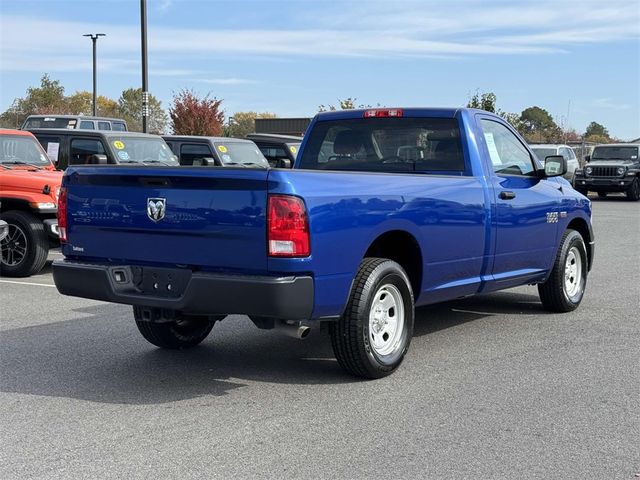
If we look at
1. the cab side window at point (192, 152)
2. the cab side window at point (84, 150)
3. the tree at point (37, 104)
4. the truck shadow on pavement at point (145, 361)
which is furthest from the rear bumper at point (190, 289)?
the tree at point (37, 104)

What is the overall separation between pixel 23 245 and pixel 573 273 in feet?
21.8

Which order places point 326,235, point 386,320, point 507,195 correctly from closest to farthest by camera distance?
point 326,235 → point 386,320 → point 507,195

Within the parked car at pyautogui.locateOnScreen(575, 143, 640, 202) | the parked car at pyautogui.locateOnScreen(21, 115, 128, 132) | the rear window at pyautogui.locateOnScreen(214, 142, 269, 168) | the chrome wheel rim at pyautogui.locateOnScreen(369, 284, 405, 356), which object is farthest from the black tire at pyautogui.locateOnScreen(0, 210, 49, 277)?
the parked car at pyautogui.locateOnScreen(575, 143, 640, 202)

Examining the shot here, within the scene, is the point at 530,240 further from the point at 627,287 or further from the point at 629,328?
the point at 627,287

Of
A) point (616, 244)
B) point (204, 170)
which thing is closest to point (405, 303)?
point (204, 170)

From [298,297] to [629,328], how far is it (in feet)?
12.5

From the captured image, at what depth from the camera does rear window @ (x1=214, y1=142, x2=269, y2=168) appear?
16875 millimetres

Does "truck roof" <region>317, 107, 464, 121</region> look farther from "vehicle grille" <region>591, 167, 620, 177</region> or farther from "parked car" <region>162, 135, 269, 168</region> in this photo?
"vehicle grille" <region>591, 167, 620, 177</region>

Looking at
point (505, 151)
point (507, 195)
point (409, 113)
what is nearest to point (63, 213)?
point (409, 113)

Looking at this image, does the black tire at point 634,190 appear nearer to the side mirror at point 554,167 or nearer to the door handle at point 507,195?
the side mirror at point 554,167

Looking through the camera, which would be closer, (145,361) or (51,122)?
(145,361)

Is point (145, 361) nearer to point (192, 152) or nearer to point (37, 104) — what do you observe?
point (192, 152)

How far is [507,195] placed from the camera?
275 inches

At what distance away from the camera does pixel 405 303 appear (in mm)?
5906
